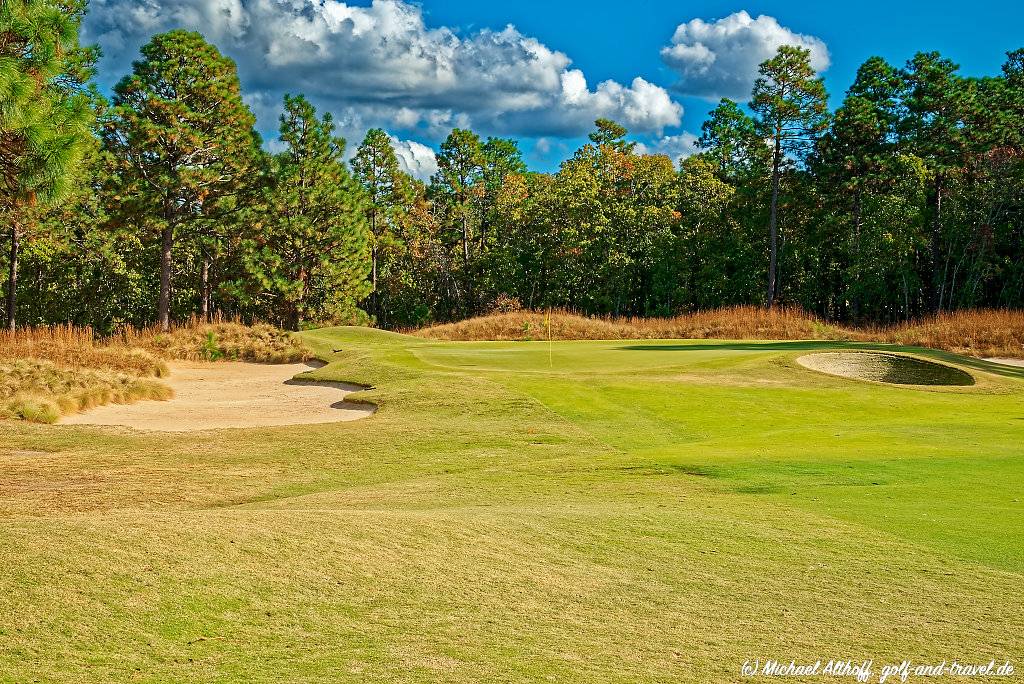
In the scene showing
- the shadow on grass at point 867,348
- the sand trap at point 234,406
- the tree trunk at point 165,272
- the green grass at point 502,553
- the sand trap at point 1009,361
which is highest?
the tree trunk at point 165,272

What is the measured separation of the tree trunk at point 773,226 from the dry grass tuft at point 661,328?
10.1m

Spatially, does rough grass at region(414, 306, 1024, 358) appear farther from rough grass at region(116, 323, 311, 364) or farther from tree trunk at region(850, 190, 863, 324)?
tree trunk at region(850, 190, 863, 324)

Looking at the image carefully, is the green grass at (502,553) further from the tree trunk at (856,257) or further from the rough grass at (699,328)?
the tree trunk at (856,257)

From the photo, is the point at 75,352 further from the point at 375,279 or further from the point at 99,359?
the point at 375,279

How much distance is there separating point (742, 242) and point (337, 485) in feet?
133

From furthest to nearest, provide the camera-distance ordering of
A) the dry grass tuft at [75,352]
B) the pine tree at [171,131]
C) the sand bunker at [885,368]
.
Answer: the pine tree at [171,131], the dry grass tuft at [75,352], the sand bunker at [885,368]

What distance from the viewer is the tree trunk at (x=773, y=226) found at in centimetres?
4306

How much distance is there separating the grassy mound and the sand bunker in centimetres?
1380

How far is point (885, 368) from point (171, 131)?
96.3 feet

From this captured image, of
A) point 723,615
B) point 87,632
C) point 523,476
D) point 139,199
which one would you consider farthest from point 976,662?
point 139,199

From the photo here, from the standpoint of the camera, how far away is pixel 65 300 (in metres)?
46.1

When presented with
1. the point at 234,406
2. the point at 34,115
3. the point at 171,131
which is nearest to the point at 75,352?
the point at 234,406

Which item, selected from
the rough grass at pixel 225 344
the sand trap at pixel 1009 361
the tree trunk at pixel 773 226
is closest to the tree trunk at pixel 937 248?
the tree trunk at pixel 773 226

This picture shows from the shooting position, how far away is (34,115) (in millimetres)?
15375
